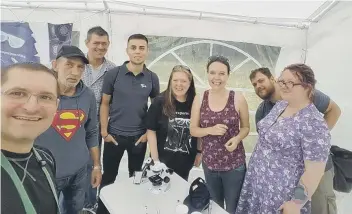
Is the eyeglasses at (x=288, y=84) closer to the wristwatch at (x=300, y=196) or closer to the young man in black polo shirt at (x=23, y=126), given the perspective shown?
the wristwatch at (x=300, y=196)

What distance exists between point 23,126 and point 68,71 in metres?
0.82

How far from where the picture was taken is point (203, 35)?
2.88 metres

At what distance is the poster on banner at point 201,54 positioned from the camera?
2965mm

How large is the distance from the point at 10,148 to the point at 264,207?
1.30 m

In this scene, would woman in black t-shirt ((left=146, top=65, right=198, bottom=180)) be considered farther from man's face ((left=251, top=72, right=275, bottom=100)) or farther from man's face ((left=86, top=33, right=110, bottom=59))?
man's face ((left=86, top=33, right=110, bottom=59))

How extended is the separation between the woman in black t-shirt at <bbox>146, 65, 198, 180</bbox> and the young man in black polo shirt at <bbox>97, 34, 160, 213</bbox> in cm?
22

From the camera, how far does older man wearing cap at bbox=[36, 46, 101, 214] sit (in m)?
1.41

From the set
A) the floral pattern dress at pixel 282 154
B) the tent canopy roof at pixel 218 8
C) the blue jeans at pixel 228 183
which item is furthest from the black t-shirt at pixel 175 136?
the tent canopy roof at pixel 218 8

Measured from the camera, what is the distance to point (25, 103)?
0.69m

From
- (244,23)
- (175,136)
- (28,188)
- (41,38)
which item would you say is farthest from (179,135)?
(41,38)

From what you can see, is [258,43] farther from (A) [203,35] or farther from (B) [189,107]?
(B) [189,107]

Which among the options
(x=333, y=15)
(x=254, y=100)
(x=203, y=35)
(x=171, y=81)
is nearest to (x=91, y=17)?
(x=203, y=35)

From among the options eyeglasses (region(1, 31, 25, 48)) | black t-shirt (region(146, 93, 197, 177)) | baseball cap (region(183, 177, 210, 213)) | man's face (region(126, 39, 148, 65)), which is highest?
eyeglasses (region(1, 31, 25, 48))

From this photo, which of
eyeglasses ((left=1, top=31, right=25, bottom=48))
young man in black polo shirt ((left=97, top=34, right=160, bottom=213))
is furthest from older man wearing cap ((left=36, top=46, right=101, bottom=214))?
eyeglasses ((left=1, top=31, right=25, bottom=48))
